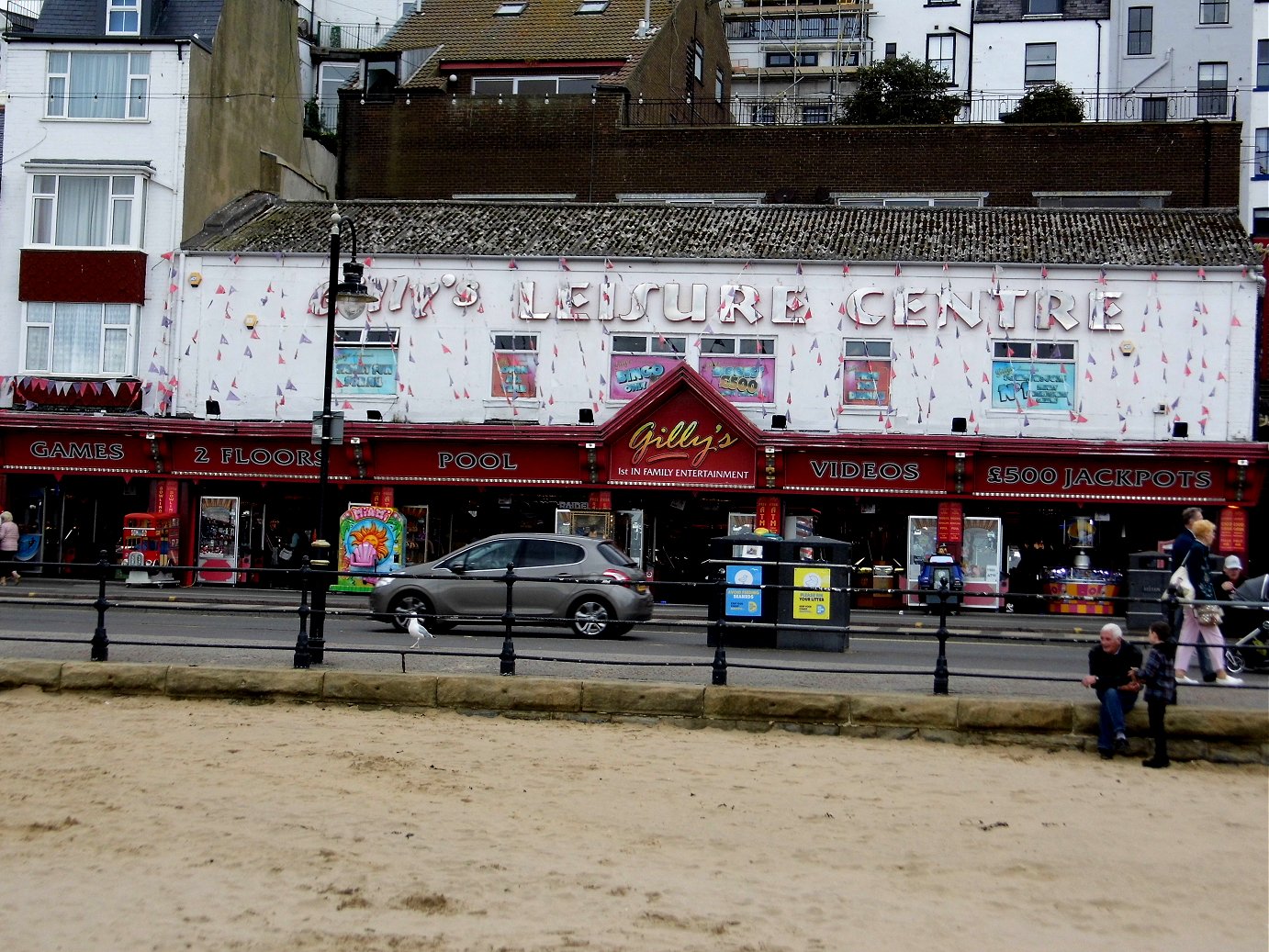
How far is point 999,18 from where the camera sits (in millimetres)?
57094

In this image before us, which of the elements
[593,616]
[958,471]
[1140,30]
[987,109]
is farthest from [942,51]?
[593,616]

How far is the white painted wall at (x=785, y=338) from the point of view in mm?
30438

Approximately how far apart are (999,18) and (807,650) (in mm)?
45373

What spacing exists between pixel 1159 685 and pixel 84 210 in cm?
2957

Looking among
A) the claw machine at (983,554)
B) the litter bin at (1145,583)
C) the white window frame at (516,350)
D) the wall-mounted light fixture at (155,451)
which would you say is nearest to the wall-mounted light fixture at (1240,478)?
the claw machine at (983,554)

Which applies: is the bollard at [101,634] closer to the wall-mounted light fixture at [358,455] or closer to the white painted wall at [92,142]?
the wall-mounted light fixture at [358,455]

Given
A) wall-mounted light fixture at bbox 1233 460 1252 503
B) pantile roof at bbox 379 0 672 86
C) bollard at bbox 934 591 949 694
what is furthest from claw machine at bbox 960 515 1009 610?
pantile roof at bbox 379 0 672 86

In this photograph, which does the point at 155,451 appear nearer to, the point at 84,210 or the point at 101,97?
the point at 84,210

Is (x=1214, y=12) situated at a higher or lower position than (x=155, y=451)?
higher

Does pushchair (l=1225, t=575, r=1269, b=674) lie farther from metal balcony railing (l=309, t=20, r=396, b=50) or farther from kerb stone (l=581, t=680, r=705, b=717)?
metal balcony railing (l=309, t=20, r=396, b=50)

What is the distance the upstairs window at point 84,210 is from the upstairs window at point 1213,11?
133ft

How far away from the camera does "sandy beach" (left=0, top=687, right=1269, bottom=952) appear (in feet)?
27.8

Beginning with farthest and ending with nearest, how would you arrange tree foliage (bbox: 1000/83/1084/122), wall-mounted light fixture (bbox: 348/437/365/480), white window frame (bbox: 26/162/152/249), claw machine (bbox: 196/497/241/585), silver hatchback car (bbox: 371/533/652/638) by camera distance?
tree foliage (bbox: 1000/83/1084/122), white window frame (bbox: 26/162/152/249), claw machine (bbox: 196/497/241/585), wall-mounted light fixture (bbox: 348/437/365/480), silver hatchback car (bbox: 371/533/652/638)

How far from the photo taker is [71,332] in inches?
1336
